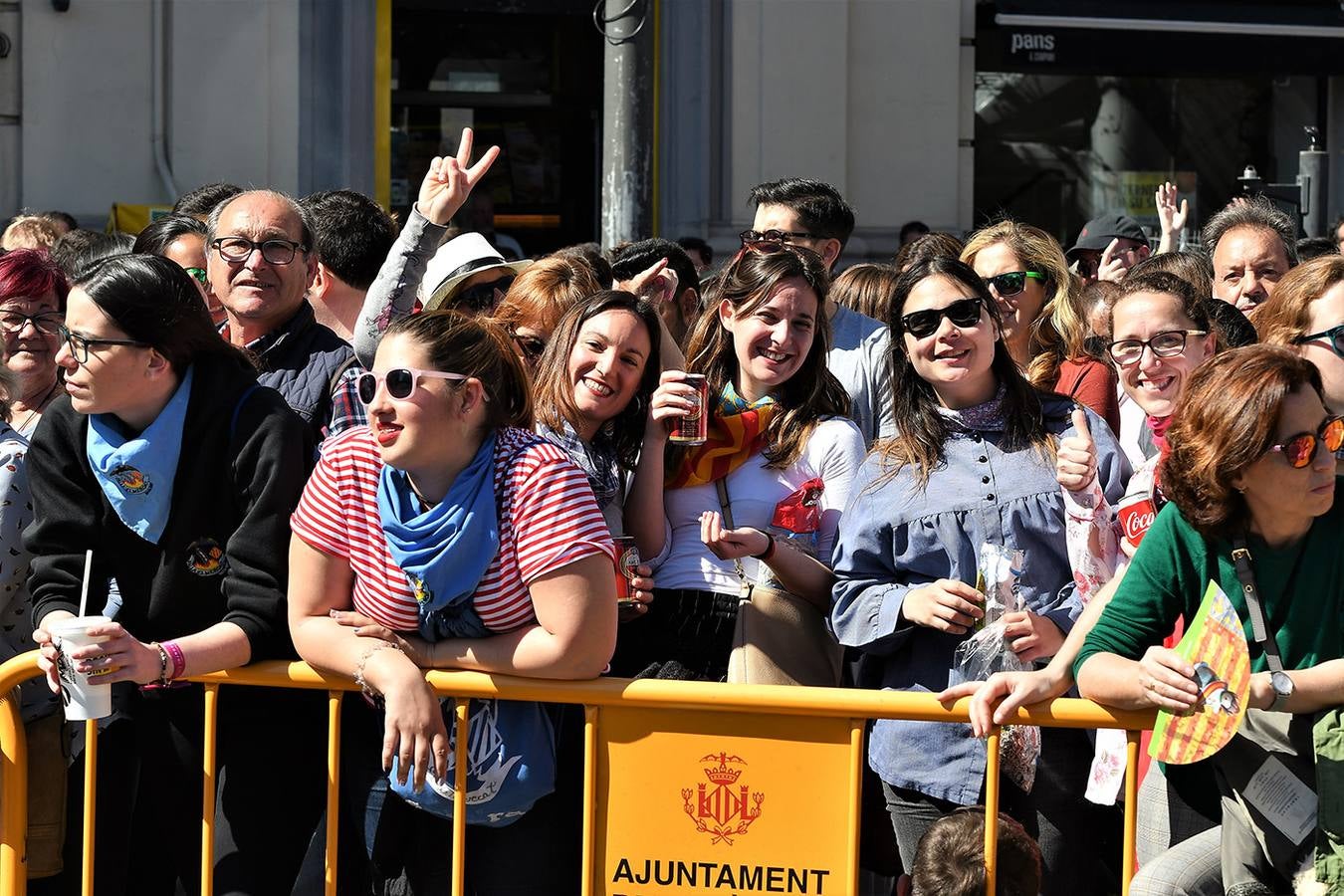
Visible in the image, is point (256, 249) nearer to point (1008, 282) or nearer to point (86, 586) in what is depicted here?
point (86, 586)

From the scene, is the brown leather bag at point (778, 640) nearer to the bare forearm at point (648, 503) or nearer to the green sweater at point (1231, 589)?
the bare forearm at point (648, 503)

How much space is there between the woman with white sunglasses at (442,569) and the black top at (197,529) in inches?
6.3

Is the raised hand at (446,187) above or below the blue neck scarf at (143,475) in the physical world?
above

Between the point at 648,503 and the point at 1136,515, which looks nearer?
the point at 1136,515

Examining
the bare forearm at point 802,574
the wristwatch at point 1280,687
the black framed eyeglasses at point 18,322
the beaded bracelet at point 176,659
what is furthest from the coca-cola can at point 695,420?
the black framed eyeglasses at point 18,322

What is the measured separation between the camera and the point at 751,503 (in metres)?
4.16

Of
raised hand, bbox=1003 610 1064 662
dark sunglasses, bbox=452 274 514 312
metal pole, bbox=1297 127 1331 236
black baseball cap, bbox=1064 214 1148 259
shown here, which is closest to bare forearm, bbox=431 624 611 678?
raised hand, bbox=1003 610 1064 662

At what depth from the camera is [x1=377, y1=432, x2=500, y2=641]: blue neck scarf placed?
11.2 ft

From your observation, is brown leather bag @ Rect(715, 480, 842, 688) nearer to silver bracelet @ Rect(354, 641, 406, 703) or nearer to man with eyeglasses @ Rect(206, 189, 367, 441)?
silver bracelet @ Rect(354, 641, 406, 703)

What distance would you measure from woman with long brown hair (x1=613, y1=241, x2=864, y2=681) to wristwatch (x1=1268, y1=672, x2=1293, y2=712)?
4.03ft

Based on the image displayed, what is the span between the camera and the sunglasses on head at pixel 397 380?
3.45m

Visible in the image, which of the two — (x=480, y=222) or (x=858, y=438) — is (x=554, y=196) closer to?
(x=480, y=222)

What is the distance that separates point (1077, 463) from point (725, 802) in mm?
1090

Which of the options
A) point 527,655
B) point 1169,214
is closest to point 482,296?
point 527,655
